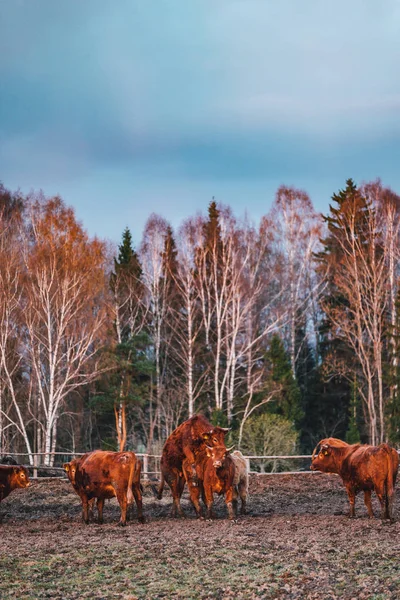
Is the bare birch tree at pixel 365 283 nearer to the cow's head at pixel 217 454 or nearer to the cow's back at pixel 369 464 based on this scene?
the cow's back at pixel 369 464

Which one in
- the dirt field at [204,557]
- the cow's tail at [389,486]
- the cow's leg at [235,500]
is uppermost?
the cow's tail at [389,486]

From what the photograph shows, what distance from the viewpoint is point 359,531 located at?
11281 millimetres

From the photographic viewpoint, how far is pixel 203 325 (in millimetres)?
37094

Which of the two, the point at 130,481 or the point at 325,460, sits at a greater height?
the point at 325,460

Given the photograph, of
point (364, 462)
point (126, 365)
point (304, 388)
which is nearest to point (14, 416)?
point (126, 365)

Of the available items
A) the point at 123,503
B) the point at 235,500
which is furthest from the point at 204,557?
the point at 235,500

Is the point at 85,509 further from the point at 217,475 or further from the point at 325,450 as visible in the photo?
the point at 325,450

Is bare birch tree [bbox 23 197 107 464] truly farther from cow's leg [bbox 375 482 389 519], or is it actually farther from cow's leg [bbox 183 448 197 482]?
cow's leg [bbox 375 482 389 519]

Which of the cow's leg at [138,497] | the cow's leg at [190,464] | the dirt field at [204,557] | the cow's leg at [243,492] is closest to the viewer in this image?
the dirt field at [204,557]

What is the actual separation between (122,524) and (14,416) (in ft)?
82.1

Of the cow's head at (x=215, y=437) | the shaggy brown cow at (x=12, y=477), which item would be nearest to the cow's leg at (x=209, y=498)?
the cow's head at (x=215, y=437)

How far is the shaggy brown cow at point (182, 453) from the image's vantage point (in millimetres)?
14289

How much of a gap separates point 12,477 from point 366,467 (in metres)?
6.58

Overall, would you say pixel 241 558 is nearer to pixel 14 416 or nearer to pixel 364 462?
pixel 364 462
